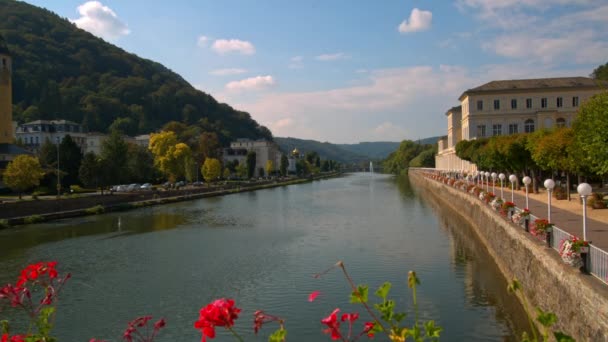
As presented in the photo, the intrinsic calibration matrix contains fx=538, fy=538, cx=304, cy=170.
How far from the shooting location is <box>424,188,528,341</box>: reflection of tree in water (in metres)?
14.3

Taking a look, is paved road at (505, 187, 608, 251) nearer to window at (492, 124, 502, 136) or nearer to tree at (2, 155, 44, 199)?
tree at (2, 155, 44, 199)

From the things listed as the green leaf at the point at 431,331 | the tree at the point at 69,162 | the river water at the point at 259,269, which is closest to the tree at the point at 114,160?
the tree at the point at 69,162

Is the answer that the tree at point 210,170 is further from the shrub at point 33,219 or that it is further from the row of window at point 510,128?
the shrub at point 33,219

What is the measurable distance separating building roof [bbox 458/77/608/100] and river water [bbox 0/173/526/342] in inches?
1761

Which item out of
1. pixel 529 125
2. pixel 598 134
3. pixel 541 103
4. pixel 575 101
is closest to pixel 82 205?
pixel 598 134

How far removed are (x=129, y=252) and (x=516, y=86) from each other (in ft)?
219

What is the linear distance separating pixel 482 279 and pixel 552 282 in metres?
7.08

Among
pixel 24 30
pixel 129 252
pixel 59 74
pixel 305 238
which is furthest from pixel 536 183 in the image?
Result: pixel 24 30

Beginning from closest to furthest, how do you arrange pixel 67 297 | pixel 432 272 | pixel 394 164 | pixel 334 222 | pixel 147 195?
1. pixel 67 297
2. pixel 432 272
3. pixel 334 222
4. pixel 147 195
5. pixel 394 164

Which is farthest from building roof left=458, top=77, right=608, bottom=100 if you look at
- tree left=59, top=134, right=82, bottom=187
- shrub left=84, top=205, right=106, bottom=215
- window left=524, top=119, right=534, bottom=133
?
shrub left=84, top=205, right=106, bottom=215

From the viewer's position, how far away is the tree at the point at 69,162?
182 feet

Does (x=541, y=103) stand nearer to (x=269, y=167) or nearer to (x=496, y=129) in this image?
(x=496, y=129)

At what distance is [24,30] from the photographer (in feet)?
482

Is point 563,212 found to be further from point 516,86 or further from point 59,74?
point 59,74
